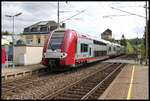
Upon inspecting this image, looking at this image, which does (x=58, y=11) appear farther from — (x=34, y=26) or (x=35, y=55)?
(x=34, y=26)

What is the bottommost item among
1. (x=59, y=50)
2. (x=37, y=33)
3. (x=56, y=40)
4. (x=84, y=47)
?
(x=59, y=50)

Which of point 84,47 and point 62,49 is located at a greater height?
point 84,47

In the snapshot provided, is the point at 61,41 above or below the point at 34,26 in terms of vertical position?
below

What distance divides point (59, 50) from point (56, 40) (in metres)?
0.99

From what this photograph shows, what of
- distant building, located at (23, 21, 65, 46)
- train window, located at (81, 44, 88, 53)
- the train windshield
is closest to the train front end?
the train windshield

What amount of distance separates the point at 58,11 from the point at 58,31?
6.57 meters

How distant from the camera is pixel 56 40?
15.8 meters

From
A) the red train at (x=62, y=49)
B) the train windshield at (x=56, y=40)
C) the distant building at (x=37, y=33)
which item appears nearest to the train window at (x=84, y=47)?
the red train at (x=62, y=49)

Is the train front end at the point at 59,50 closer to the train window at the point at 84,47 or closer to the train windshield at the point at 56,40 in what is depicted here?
the train windshield at the point at 56,40

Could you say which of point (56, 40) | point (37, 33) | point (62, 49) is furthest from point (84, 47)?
point (37, 33)

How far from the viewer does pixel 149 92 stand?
911cm

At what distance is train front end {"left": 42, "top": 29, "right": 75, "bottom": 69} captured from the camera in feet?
49.5

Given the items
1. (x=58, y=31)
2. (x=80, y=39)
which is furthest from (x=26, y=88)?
(x=80, y=39)

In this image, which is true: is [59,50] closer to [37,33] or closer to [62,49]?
[62,49]
